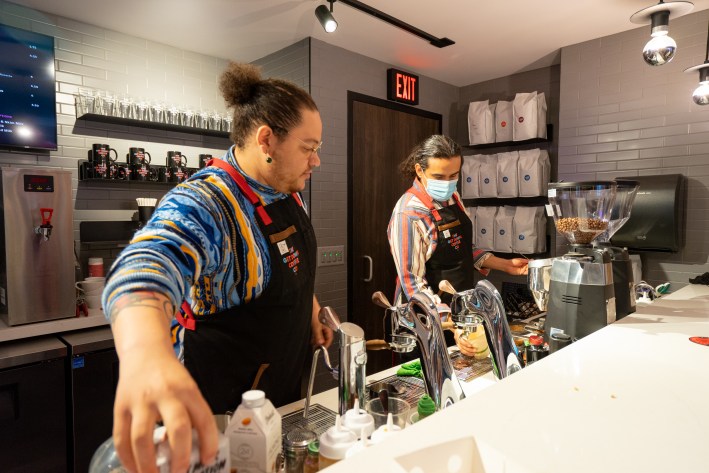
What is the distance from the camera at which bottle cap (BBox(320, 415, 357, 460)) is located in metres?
0.79

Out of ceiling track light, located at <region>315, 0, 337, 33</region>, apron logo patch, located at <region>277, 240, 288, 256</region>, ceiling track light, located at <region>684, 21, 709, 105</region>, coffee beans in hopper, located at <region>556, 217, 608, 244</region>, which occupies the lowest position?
apron logo patch, located at <region>277, 240, 288, 256</region>

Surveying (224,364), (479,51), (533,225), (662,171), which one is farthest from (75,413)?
(662,171)

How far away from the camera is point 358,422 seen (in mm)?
855

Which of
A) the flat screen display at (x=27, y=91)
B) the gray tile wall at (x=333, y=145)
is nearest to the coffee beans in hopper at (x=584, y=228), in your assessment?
the gray tile wall at (x=333, y=145)

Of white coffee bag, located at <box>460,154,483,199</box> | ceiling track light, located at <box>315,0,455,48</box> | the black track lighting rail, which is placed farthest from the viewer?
white coffee bag, located at <box>460,154,483,199</box>

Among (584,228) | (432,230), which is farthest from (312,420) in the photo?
(432,230)

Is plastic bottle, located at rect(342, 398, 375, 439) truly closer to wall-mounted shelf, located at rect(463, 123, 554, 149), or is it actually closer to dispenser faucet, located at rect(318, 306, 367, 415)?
dispenser faucet, located at rect(318, 306, 367, 415)

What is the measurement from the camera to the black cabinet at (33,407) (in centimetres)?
234

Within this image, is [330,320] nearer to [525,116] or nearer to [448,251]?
[448,251]

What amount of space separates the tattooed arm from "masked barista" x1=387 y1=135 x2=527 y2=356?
6.45ft

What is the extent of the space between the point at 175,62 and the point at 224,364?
3175 millimetres

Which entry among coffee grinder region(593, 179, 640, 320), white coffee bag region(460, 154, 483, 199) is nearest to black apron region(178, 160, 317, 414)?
coffee grinder region(593, 179, 640, 320)

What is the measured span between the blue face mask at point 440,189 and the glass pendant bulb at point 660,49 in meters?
1.27

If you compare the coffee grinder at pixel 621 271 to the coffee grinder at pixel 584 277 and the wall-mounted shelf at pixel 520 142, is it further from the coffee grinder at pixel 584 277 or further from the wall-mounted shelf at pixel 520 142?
→ the wall-mounted shelf at pixel 520 142
